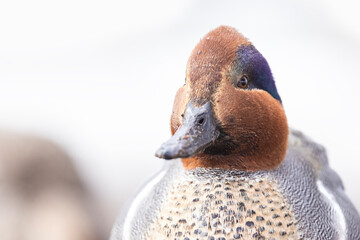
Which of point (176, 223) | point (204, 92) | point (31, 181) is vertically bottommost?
point (31, 181)

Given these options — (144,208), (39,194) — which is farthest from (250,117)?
(39,194)

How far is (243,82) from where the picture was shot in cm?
81

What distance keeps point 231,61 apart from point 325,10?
3370 millimetres

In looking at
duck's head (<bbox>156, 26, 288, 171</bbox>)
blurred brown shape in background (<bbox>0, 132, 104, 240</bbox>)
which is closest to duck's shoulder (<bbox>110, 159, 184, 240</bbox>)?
duck's head (<bbox>156, 26, 288, 171</bbox>)

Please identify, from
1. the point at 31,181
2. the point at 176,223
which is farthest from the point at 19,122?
the point at 176,223

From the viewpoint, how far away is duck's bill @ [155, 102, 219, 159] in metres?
0.66

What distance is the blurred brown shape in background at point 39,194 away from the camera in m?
1.72

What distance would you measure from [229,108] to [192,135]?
0.34 ft

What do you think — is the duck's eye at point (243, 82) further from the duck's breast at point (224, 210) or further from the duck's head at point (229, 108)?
the duck's breast at point (224, 210)

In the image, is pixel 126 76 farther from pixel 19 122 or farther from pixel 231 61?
pixel 231 61

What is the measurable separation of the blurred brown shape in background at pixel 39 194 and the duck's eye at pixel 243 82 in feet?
4.02

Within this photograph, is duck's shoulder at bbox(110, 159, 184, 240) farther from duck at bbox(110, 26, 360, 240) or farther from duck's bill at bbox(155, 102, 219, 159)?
duck's bill at bbox(155, 102, 219, 159)

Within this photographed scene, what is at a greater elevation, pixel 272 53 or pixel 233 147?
pixel 233 147

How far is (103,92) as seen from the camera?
333 centimetres
